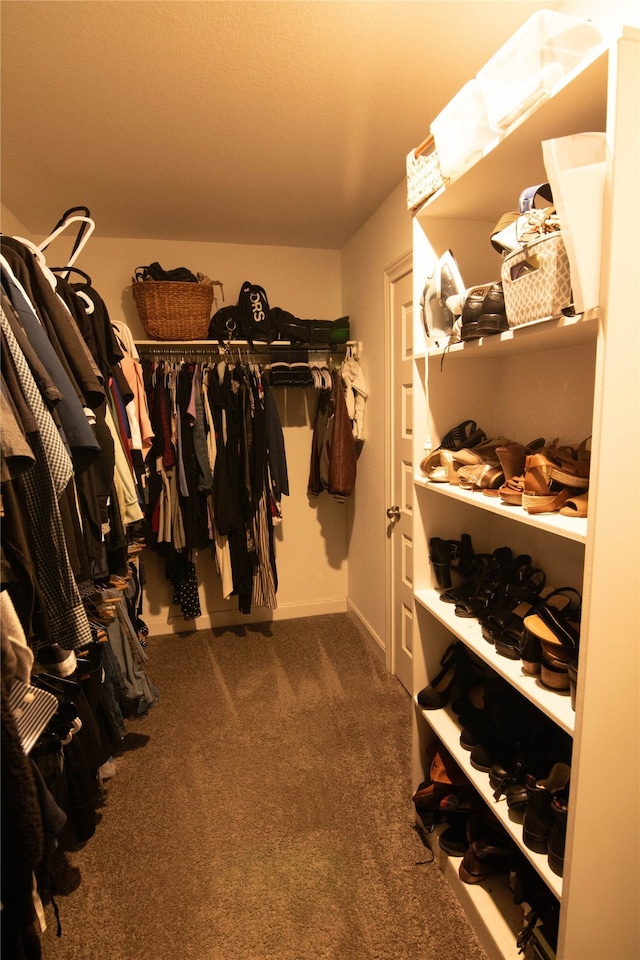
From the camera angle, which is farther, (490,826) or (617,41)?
(490,826)

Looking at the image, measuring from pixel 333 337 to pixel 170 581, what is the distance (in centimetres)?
Result: 185

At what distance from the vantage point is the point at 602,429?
0.80 metres

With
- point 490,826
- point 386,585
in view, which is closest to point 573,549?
point 490,826

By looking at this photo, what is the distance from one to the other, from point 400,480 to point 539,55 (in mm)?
1809

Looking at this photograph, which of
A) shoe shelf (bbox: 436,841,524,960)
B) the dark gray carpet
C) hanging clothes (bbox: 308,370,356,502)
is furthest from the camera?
hanging clothes (bbox: 308,370,356,502)

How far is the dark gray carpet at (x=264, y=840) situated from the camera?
1294mm

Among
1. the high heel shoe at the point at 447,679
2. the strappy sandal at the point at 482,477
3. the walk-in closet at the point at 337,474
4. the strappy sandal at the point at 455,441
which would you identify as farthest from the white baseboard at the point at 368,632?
the strappy sandal at the point at 482,477

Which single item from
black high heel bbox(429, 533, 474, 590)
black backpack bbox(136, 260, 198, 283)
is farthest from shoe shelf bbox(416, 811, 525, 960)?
black backpack bbox(136, 260, 198, 283)

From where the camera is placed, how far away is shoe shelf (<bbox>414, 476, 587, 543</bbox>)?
0.88 meters

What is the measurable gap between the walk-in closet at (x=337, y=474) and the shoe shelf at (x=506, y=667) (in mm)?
11

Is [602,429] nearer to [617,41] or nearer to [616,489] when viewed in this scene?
[616,489]

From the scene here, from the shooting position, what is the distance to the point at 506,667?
43.5 inches

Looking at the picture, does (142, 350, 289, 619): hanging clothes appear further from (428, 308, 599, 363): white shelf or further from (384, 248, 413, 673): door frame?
(428, 308, 599, 363): white shelf

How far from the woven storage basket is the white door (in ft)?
3.36
